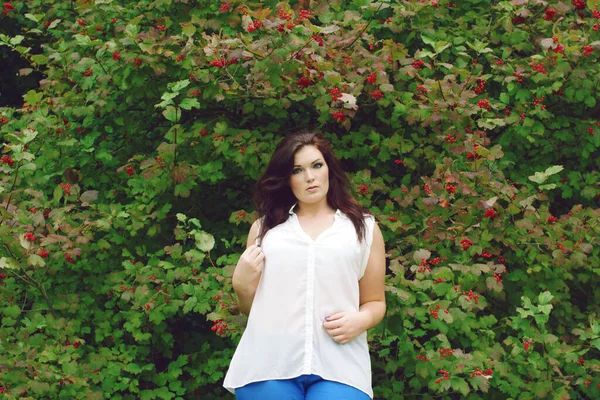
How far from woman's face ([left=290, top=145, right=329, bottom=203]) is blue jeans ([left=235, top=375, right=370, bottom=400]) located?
2.07 ft

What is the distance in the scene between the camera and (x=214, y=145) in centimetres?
421

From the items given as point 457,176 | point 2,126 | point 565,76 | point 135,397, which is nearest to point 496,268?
point 457,176

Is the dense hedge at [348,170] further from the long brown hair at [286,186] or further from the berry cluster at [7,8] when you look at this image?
the berry cluster at [7,8]

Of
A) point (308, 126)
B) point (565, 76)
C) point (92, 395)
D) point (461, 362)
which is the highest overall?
point (565, 76)

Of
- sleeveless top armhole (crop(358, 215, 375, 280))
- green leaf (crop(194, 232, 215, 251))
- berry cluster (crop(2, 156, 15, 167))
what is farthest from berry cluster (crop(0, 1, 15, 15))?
sleeveless top armhole (crop(358, 215, 375, 280))

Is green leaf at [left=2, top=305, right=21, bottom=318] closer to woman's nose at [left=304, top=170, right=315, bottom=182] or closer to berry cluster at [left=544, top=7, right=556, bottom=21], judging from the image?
woman's nose at [left=304, top=170, right=315, bottom=182]

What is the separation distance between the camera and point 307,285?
100 inches

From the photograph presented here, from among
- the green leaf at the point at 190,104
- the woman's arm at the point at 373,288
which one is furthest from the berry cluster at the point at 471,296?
the green leaf at the point at 190,104

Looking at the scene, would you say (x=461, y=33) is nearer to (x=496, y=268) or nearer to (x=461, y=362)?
(x=496, y=268)

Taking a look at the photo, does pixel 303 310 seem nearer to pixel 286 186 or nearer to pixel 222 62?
pixel 286 186

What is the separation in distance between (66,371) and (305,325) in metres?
1.69

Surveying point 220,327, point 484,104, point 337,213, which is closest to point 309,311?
point 337,213

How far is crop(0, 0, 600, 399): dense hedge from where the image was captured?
368cm

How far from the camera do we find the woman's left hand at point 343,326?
98.7 inches
